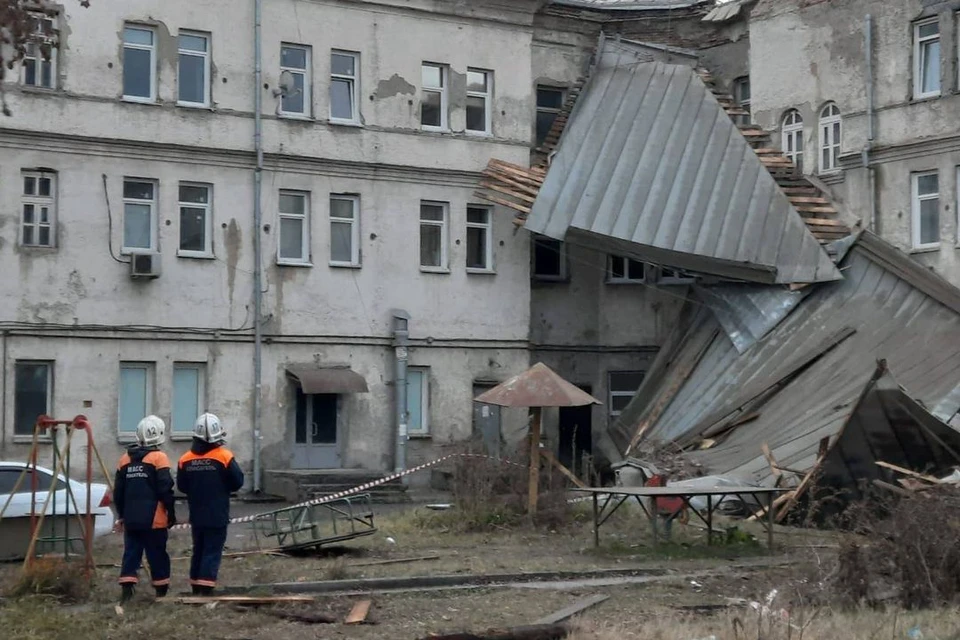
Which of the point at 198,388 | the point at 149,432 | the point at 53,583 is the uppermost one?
the point at 198,388

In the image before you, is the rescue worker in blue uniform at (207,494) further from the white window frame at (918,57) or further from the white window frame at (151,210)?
the white window frame at (918,57)

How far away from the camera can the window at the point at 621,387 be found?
1391 inches

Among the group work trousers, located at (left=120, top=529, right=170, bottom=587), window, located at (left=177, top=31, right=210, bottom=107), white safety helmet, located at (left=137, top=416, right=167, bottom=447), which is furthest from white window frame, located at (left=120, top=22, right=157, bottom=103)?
work trousers, located at (left=120, top=529, right=170, bottom=587)

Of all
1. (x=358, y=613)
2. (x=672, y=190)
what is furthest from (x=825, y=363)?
(x=358, y=613)

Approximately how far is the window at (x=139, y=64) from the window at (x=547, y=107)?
9.64 meters

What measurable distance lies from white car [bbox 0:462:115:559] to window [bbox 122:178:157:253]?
31.6 ft

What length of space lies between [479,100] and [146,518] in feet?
68.5

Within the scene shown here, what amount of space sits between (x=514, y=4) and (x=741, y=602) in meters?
21.9

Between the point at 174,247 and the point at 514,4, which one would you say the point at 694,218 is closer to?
the point at 514,4

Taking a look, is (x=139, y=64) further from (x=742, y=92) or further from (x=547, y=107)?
(x=742, y=92)

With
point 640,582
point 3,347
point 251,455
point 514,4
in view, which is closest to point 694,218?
point 514,4

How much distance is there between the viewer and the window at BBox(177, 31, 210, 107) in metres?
30.0

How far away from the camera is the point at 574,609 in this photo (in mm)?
13672

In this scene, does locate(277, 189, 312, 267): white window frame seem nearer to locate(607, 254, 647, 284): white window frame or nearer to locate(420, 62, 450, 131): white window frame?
locate(420, 62, 450, 131): white window frame
